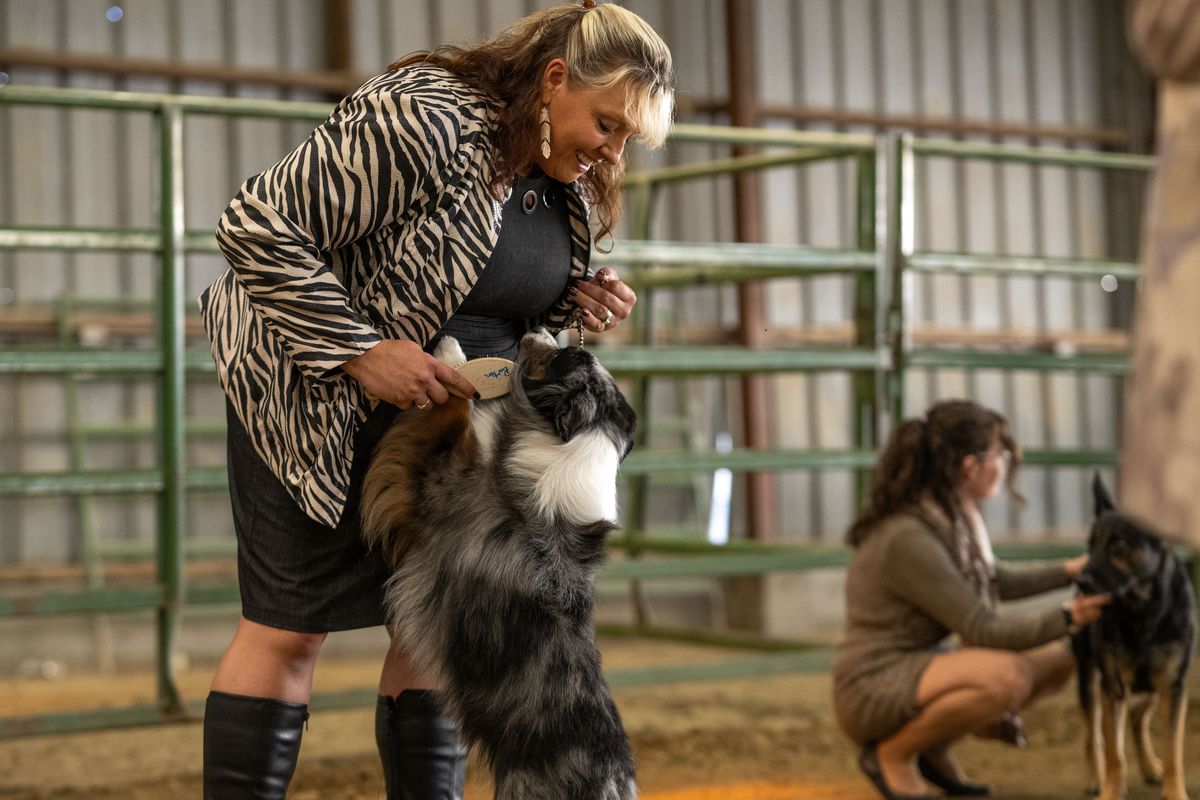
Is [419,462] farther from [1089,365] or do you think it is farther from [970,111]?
[970,111]

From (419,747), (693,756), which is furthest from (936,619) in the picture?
(419,747)

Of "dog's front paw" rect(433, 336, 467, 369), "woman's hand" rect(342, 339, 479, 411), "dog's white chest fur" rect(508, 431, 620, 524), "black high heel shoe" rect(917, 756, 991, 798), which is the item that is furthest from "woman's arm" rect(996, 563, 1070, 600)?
"woman's hand" rect(342, 339, 479, 411)

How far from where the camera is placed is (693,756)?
3.58 meters

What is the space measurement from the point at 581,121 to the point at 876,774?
1820mm

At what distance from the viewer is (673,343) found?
25.8ft

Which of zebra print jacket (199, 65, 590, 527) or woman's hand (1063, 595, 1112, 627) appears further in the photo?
woman's hand (1063, 595, 1112, 627)

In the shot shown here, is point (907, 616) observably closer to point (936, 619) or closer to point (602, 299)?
point (936, 619)

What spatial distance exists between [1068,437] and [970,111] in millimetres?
2268

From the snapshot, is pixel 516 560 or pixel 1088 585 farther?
pixel 1088 585

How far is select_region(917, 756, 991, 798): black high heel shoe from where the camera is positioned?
3141 mm

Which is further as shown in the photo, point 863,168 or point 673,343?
point 673,343

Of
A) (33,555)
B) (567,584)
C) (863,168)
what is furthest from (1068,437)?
(567,584)

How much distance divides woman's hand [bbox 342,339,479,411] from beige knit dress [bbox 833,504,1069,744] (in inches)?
61.8

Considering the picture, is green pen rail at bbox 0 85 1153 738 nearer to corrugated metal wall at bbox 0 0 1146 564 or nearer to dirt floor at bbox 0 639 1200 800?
dirt floor at bbox 0 639 1200 800
